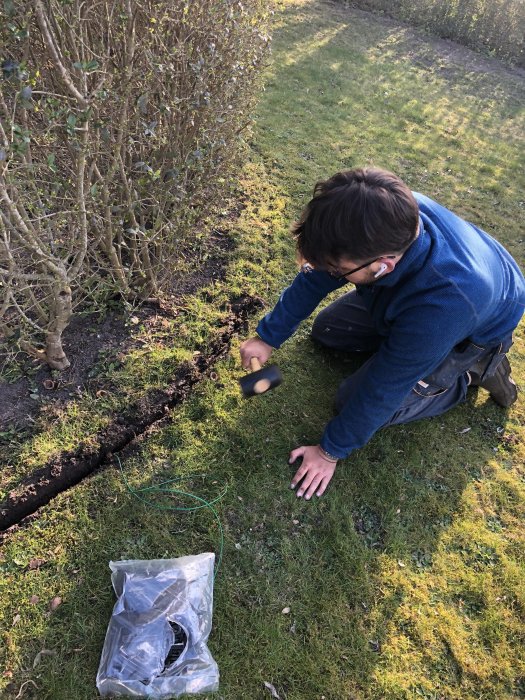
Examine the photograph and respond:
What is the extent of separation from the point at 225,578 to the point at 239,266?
89.9 inches

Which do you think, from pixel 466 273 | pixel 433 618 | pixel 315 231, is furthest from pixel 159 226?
pixel 433 618

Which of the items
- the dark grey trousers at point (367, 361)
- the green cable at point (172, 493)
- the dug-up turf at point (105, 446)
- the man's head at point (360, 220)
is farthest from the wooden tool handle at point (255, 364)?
the man's head at point (360, 220)

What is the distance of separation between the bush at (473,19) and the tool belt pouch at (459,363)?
35.0ft

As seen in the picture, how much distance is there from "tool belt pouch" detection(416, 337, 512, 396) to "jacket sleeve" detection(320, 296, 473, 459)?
0.41 m

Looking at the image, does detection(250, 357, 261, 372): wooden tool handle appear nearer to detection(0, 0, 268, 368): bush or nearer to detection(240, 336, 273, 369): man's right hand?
detection(240, 336, 273, 369): man's right hand

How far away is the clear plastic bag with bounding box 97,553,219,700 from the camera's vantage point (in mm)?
1914

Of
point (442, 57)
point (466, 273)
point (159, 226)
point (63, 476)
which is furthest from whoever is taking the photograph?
point (442, 57)

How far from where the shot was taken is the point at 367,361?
2973mm

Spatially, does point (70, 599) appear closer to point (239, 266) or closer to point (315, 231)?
point (315, 231)

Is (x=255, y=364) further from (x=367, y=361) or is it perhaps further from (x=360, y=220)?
(x=360, y=220)

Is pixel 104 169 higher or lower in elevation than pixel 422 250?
lower

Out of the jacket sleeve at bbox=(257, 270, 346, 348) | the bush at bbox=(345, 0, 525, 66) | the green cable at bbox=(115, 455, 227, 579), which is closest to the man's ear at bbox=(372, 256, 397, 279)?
the jacket sleeve at bbox=(257, 270, 346, 348)

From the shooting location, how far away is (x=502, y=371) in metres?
3.09

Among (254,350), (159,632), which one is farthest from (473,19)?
(159,632)
